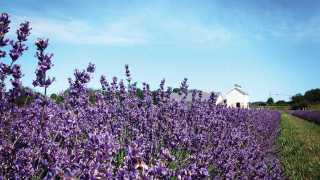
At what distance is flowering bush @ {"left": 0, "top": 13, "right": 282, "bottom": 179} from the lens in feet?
7.67

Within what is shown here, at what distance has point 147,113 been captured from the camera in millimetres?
5715

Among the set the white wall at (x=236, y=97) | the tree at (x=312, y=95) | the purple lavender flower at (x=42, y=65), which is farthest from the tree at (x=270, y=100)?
the purple lavender flower at (x=42, y=65)

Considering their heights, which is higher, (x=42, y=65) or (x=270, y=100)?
(x=270, y=100)

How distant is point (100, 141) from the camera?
2.36 metres

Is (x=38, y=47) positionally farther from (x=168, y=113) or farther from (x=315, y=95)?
(x=315, y=95)

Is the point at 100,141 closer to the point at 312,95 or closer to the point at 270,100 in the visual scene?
the point at 312,95

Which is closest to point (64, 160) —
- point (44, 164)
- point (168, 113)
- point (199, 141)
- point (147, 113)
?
point (44, 164)

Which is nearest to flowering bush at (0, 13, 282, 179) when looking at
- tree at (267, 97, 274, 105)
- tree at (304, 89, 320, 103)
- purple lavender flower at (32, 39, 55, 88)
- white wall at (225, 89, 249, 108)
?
purple lavender flower at (32, 39, 55, 88)

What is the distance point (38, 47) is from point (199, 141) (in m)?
1.81

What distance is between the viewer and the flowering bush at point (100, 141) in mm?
2338

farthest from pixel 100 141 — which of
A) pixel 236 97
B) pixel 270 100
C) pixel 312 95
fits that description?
pixel 270 100

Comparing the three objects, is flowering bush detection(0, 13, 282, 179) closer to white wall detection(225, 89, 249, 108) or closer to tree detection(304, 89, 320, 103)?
white wall detection(225, 89, 249, 108)

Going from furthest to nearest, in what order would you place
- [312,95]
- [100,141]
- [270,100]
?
[270,100]
[312,95]
[100,141]

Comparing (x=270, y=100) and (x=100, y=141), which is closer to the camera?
(x=100, y=141)
